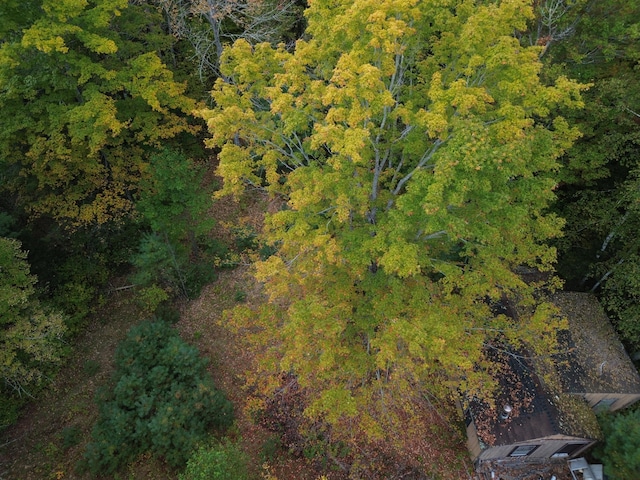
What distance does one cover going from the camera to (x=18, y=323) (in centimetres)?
1385

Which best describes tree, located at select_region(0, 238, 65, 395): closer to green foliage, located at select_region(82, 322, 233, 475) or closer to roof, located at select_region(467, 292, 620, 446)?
green foliage, located at select_region(82, 322, 233, 475)

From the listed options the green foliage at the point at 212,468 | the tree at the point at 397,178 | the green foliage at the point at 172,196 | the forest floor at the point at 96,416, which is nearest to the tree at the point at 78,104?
the green foliage at the point at 172,196

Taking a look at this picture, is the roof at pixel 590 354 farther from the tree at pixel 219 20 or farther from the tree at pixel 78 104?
the tree at pixel 78 104

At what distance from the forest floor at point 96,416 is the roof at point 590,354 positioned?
536 centimetres

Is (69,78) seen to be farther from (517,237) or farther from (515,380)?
(515,380)

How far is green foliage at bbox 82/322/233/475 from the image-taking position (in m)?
13.8

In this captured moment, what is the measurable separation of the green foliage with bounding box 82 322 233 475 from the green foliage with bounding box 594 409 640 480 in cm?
1401

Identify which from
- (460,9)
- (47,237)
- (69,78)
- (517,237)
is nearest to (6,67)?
(69,78)

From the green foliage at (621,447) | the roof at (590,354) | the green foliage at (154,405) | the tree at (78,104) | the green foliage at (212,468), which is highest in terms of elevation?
the tree at (78,104)

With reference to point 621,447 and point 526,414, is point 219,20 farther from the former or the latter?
point 621,447

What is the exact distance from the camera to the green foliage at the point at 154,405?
45.2 ft

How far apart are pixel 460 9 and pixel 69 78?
15070 mm

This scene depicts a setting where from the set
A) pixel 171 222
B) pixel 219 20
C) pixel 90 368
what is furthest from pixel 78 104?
pixel 90 368

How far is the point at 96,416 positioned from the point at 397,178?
15.4 metres
